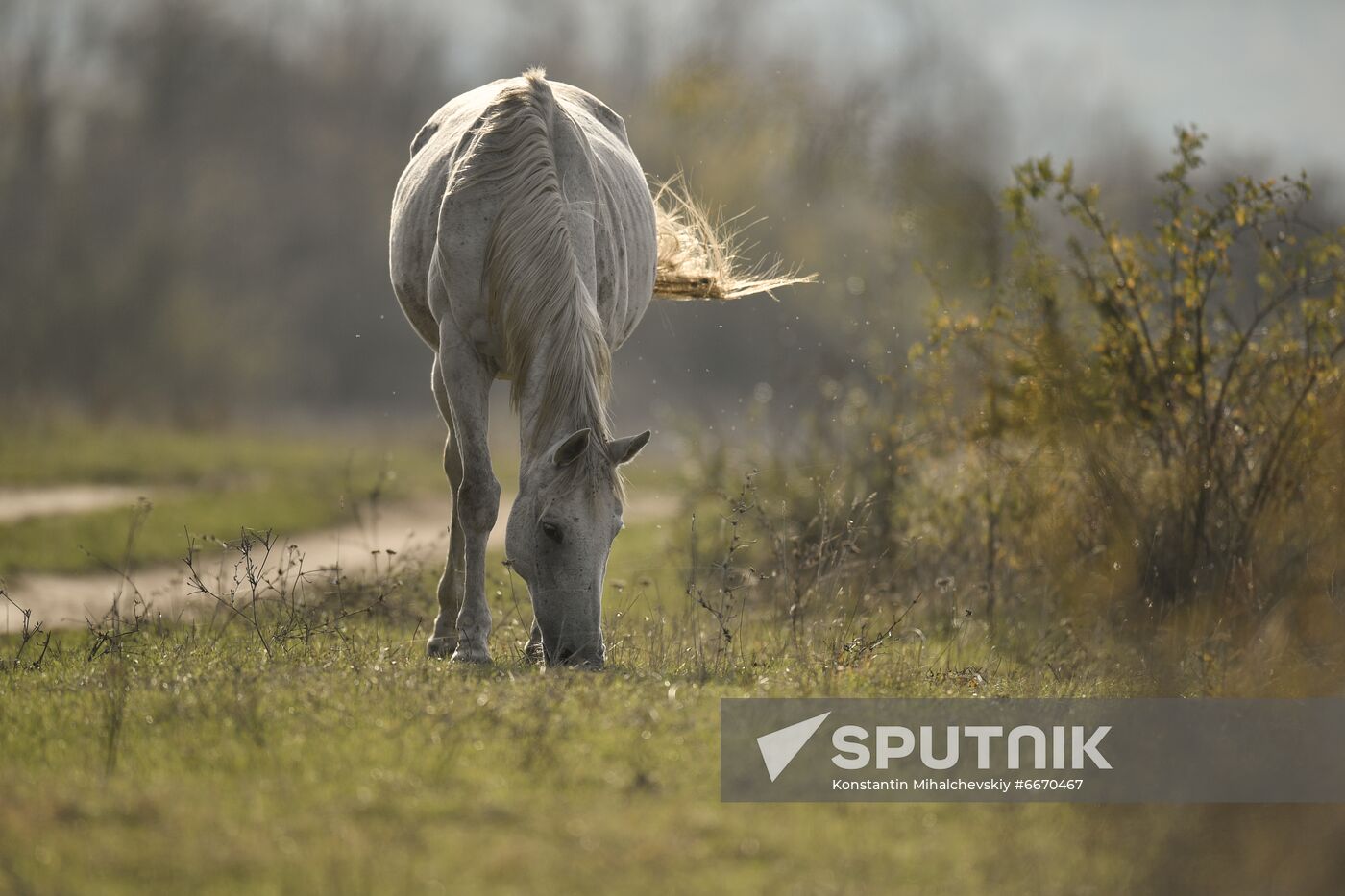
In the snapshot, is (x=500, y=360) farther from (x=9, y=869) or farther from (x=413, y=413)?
(x=413, y=413)

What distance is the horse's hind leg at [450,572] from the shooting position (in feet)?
23.3

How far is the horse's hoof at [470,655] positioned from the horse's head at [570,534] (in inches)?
23.9

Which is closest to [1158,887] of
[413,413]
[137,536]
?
[137,536]

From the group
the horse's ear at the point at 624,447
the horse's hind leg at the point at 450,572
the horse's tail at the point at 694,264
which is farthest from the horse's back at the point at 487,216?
the horse's ear at the point at 624,447

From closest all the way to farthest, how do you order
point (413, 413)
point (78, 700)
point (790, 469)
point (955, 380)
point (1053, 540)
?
point (78, 700) < point (1053, 540) < point (955, 380) < point (790, 469) < point (413, 413)

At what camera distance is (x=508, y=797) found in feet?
13.9

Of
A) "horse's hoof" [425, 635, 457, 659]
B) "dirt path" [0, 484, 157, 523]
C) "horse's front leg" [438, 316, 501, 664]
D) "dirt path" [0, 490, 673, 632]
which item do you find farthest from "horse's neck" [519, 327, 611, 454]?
"dirt path" [0, 484, 157, 523]

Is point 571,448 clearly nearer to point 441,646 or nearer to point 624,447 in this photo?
point 624,447

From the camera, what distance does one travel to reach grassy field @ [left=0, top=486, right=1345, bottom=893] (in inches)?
142

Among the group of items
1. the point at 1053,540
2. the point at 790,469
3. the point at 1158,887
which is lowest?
the point at 790,469

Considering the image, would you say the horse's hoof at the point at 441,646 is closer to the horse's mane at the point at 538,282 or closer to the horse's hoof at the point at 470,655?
the horse's hoof at the point at 470,655

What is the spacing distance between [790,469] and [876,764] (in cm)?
727

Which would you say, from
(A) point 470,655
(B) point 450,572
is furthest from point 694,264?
(A) point 470,655

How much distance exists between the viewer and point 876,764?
481 cm
